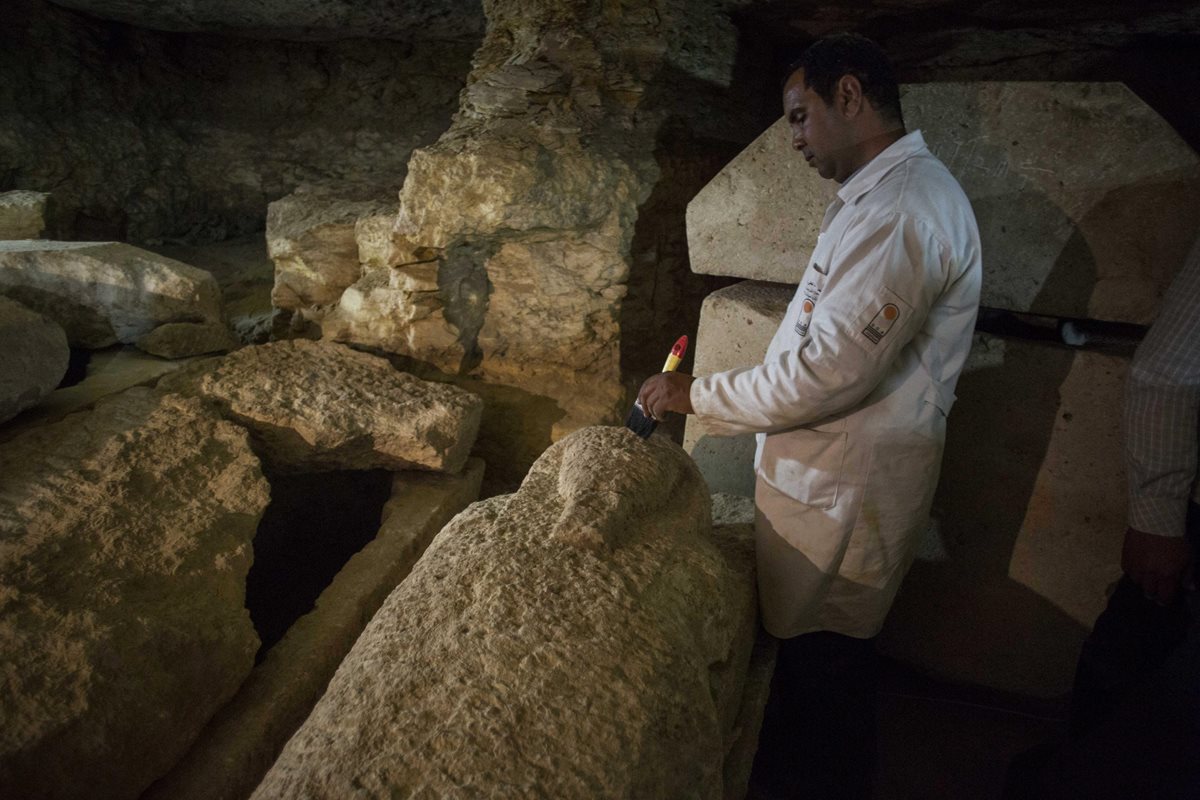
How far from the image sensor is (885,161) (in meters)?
1.51

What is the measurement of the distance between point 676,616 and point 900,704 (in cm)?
149

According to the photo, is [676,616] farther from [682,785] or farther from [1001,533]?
[1001,533]

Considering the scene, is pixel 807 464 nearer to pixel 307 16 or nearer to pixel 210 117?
pixel 307 16

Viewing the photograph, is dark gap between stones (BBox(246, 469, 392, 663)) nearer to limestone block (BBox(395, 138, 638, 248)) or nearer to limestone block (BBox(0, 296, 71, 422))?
limestone block (BBox(0, 296, 71, 422))

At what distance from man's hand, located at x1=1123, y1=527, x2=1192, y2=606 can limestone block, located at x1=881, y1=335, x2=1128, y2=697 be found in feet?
1.07

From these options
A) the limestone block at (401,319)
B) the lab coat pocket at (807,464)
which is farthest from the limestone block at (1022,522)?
the limestone block at (401,319)

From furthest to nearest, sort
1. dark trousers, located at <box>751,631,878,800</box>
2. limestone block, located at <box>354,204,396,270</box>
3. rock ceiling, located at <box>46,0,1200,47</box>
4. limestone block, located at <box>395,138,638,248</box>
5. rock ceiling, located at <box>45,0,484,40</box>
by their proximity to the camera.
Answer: rock ceiling, located at <box>45,0,484,40</box> → limestone block, located at <box>354,204,396,270</box> → limestone block, located at <box>395,138,638,248</box> → rock ceiling, located at <box>46,0,1200,47</box> → dark trousers, located at <box>751,631,878,800</box>

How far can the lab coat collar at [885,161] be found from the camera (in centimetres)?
151

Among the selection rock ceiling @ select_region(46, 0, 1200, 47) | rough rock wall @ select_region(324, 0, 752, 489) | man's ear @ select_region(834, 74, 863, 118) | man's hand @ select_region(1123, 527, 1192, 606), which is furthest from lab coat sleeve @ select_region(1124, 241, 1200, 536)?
Answer: rough rock wall @ select_region(324, 0, 752, 489)

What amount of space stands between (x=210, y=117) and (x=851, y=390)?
6433 mm

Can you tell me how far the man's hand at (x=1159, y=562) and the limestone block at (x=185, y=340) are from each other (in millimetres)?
2976

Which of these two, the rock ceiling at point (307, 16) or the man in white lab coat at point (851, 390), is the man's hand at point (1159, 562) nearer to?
the man in white lab coat at point (851, 390)

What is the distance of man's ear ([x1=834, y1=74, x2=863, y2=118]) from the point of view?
1.51 meters

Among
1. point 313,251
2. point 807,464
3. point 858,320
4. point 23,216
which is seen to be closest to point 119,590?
point 807,464
